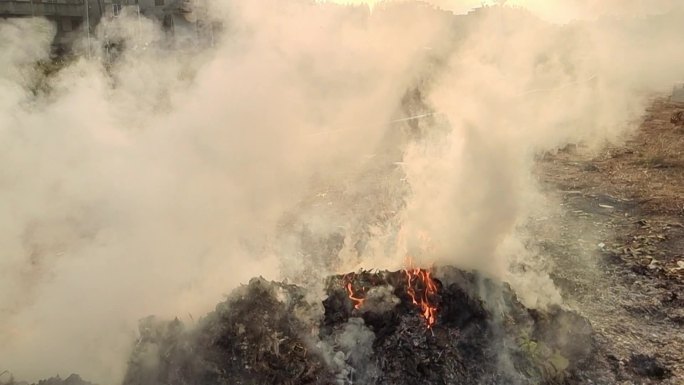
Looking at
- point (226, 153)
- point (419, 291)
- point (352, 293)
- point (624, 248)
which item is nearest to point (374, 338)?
point (352, 293)

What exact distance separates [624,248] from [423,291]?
159 inches

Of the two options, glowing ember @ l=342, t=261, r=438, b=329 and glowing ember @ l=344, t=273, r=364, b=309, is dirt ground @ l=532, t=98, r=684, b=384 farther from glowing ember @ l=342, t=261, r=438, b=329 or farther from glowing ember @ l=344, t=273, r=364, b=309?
glowing ember @ l=344, t=273, r=364, b=309

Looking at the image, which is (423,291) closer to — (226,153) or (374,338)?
(374,338)

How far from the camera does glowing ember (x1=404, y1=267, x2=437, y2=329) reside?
4.95 m

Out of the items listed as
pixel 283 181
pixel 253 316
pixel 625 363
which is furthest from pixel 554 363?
pixel 283 181

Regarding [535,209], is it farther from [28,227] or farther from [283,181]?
[28,227]

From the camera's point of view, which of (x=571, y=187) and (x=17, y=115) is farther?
(x=571, y=187)

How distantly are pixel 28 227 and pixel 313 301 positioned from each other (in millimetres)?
2963

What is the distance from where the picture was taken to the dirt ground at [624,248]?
530 centimetres

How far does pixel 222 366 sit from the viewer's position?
424 centimetres

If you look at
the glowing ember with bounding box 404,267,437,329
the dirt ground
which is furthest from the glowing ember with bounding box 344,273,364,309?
the dirt ground

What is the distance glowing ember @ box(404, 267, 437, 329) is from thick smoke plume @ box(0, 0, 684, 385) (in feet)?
1.46

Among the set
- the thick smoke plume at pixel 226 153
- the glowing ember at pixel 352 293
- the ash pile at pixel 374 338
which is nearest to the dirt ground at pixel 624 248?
the ash pile at pixel 374 338

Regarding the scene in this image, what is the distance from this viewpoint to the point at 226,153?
6098 millimetres
